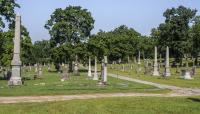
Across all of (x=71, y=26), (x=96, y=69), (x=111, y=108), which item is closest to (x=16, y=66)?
(x=96, y=69)

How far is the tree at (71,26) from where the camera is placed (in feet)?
282

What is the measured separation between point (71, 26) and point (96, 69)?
35514 millimetres

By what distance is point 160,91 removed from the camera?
32.8 m

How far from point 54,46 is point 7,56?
39.7 m

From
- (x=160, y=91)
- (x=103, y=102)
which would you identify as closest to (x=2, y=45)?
(x=160, y=91)

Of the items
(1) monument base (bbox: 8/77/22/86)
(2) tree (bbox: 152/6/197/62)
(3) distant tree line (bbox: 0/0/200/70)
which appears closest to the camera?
(1) monument base (bbox: 8/77/22/86)

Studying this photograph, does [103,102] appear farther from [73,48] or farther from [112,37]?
[112,37]

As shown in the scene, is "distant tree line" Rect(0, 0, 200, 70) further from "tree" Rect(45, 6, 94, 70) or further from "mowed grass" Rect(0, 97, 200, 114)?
"mowed grass" Rect(0, 97, 200, 114)

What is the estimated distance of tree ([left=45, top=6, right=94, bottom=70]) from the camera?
282 ft

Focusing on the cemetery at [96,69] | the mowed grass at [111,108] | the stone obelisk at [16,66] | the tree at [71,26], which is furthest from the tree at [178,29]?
the mowed grass at [111,108]

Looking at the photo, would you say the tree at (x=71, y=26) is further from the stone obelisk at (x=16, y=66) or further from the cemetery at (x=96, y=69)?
the stone obelisk at (x=16, y=66)

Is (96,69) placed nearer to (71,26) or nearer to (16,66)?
(16,66)

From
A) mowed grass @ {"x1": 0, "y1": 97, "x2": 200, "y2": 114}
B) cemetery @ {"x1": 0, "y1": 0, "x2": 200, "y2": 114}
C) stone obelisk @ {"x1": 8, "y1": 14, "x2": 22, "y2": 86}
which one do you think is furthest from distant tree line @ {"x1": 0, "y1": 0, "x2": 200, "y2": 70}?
mowed grass @ {"x1": 0, "y1": 97, "x2": 200, "y2": 114}

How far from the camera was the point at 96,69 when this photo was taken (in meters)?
52.5
